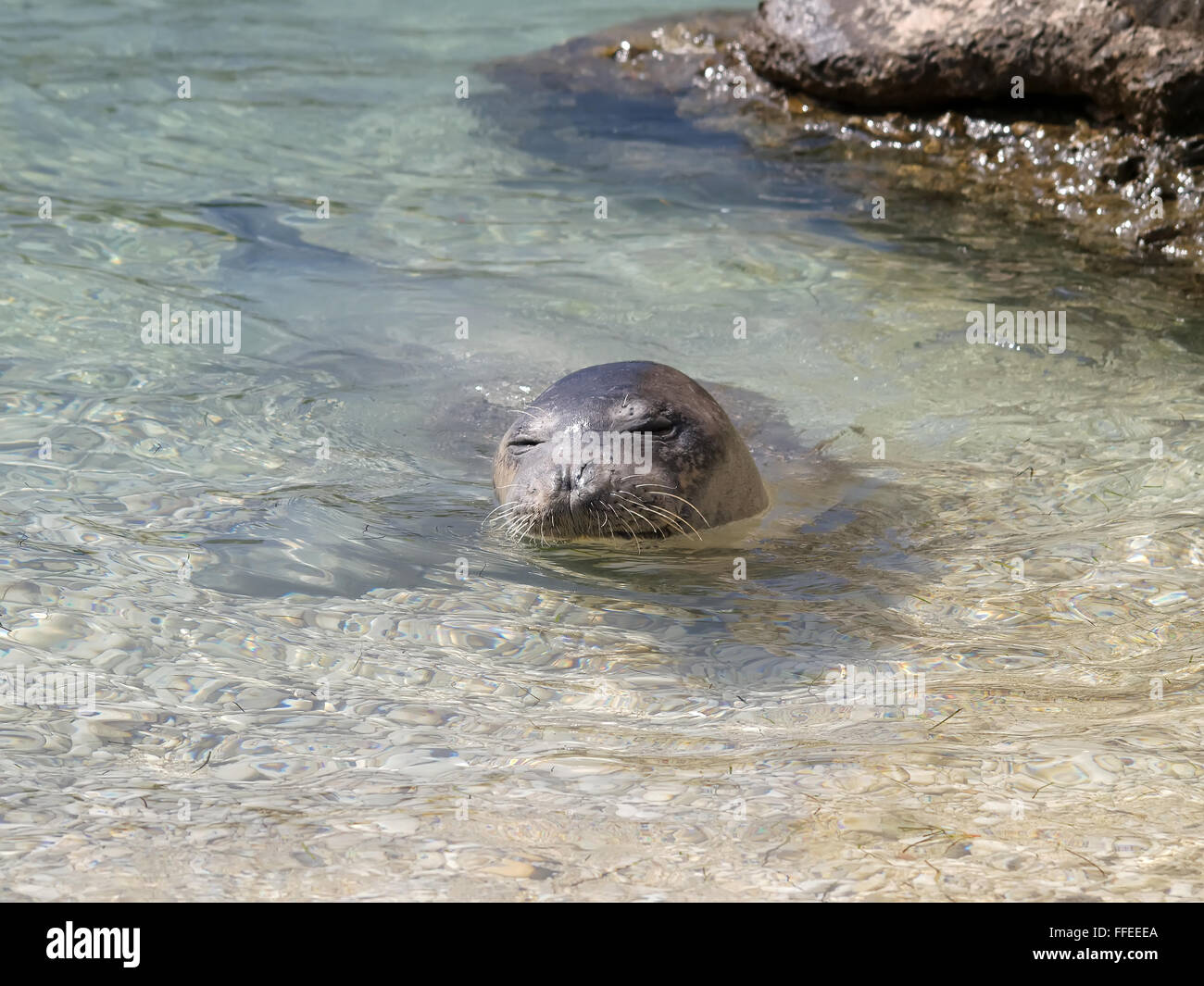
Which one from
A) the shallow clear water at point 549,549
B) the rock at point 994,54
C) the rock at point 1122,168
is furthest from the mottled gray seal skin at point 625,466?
the rock at point 994,54

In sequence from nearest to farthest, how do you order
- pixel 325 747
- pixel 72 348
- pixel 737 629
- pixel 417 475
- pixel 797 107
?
pixel 325 747, pixel 737 629, pixel 417 475, pixel 72 348, pixel 797 107

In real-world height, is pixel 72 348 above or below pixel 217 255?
below

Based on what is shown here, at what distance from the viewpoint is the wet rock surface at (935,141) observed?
26.6ft

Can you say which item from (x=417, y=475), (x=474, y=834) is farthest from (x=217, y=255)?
(x=474, y=834)

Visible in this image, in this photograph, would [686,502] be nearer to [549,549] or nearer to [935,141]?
[549,549]

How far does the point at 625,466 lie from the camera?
169 inches

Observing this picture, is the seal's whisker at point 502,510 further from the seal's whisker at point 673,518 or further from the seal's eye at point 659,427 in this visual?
the seal's eye at point 659,427

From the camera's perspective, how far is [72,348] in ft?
20.0

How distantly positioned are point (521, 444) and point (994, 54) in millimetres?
5831

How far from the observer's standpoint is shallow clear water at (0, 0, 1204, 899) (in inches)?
99.0

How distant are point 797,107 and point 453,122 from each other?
2.64 meters

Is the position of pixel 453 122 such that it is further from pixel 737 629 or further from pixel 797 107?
pixel 737 629

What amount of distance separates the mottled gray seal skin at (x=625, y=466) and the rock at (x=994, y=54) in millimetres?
5120

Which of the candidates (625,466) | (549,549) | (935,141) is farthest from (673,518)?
(935,141)
